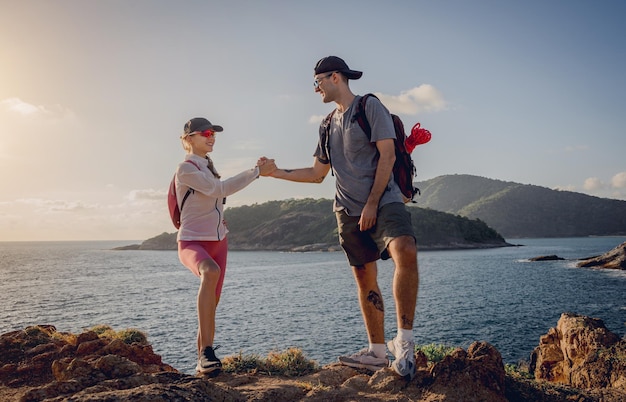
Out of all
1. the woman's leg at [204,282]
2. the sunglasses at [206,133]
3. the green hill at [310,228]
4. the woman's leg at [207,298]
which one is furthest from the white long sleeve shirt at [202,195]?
the green hill at [310,228]

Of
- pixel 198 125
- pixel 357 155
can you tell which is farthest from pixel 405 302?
pixel 198 125

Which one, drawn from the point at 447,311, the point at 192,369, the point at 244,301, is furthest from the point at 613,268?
the point at 192,369

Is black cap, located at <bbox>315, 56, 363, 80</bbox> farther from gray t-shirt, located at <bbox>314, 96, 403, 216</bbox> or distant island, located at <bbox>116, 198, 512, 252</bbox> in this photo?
distant island, located at <bbox>116, 198, 512, 252</bbox>

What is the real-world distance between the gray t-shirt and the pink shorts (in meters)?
1.35

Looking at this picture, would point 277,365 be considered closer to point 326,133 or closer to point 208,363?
A: point 208,363

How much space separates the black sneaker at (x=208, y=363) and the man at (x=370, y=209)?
1.27 metres

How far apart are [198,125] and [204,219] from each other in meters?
0.99

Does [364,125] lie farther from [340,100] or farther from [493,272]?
[493,272]

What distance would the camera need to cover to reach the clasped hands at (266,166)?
540 cm

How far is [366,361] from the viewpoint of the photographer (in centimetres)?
486

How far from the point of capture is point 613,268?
194 ft

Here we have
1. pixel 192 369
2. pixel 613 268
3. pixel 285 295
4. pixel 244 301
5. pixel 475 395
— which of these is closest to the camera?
pixel 475 395

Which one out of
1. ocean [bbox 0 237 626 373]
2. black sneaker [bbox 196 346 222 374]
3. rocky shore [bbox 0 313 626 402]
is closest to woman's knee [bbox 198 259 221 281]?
black sneaker [bbox 196 346 222 374]

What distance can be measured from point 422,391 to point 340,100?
2676 mm
